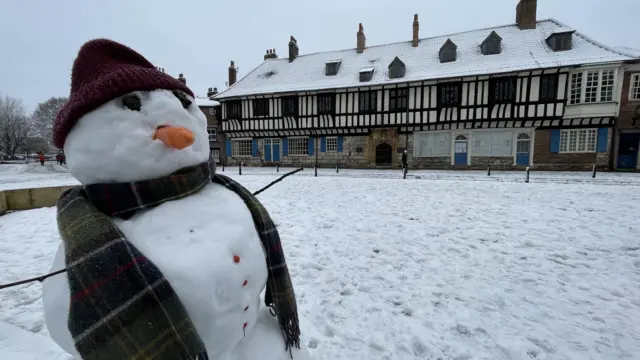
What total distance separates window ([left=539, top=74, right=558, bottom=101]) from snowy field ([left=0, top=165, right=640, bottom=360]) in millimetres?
11408

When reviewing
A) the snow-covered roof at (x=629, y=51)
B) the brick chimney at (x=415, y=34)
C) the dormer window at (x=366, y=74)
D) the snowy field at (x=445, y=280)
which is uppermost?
the brick chimney at (x=415, y=34)

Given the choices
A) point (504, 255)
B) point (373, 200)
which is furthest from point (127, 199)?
point (373, 200)

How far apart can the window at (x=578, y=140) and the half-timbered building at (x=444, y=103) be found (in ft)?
0.19

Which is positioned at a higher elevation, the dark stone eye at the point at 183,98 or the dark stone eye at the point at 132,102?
the dark stone eye at the point at 183,98

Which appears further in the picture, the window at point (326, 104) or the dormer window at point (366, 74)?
the window at point (326, 104)

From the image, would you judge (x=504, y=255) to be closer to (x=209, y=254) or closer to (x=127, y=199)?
(x=209, y=254)

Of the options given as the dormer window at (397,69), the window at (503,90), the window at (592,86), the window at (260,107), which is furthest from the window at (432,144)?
the window at (260,107)

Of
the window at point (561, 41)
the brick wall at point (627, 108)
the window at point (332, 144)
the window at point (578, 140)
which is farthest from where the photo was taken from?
the window at point (332, 144)

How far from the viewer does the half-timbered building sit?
1561 centimetres

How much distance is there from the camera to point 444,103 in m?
17.3

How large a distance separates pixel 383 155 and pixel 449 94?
222 inches

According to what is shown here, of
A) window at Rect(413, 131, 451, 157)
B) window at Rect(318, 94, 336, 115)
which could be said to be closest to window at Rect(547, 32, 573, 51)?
window at Rect(413, 131, 451, 157)

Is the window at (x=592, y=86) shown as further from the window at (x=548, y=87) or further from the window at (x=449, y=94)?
the window at (x=449, y=94)

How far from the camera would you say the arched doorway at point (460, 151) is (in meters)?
18.2
